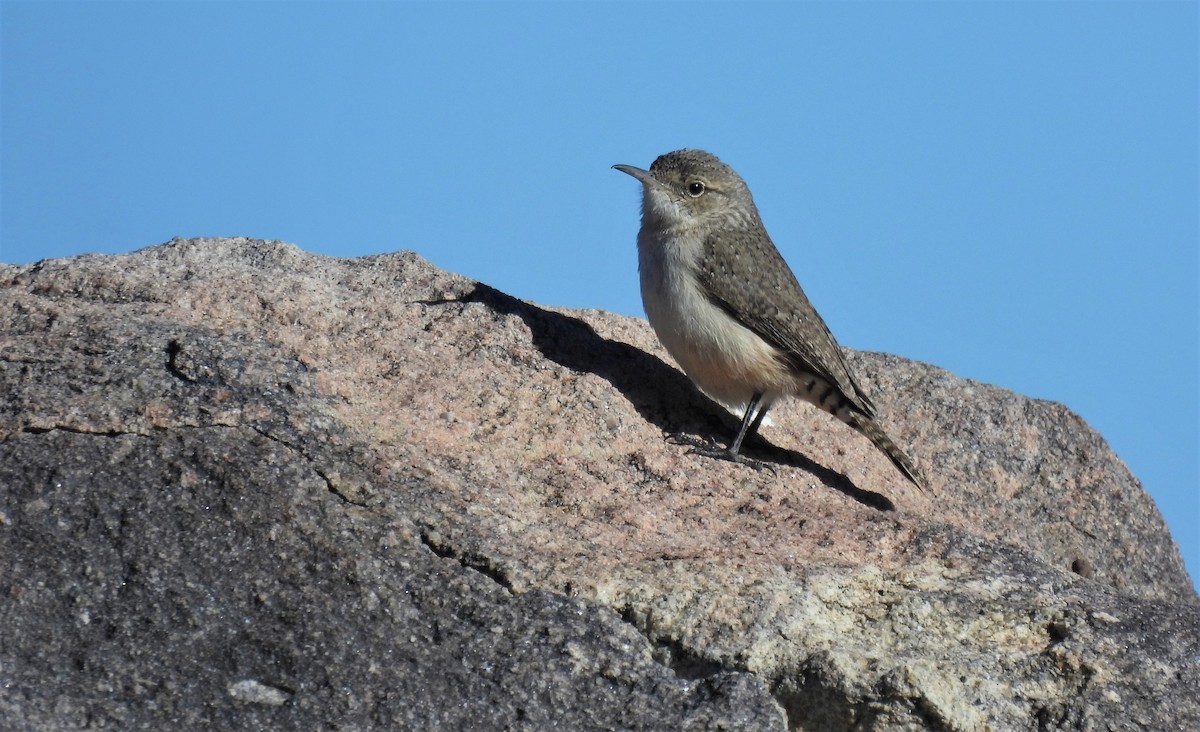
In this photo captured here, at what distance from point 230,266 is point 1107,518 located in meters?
5.36

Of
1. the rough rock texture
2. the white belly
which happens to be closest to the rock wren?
the white belly

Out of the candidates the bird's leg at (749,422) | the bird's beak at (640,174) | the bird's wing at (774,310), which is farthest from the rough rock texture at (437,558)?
the bird's beak at (640,174)

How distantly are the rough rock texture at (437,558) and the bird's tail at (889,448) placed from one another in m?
0.24

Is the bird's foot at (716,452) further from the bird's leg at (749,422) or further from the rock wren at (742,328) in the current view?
the rock wren at (742,328)

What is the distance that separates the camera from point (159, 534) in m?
4.55

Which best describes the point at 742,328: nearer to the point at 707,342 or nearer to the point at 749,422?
the point at 707,342

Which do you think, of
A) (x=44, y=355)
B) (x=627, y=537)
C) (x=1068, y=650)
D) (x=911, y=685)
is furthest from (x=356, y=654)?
(x=1068, y=650)

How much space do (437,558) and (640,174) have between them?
398 centimetres

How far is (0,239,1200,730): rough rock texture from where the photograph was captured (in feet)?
13.5

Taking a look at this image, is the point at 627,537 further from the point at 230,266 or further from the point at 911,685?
the point at 230,266

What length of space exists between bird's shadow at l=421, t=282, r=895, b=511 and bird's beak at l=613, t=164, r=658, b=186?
102 centimetres

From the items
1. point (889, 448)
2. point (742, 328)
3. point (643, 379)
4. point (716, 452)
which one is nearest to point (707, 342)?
point (742, 328)

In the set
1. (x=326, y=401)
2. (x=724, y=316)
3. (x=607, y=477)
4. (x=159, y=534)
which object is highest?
(x=724, y=316)

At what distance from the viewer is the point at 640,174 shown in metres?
8.05
